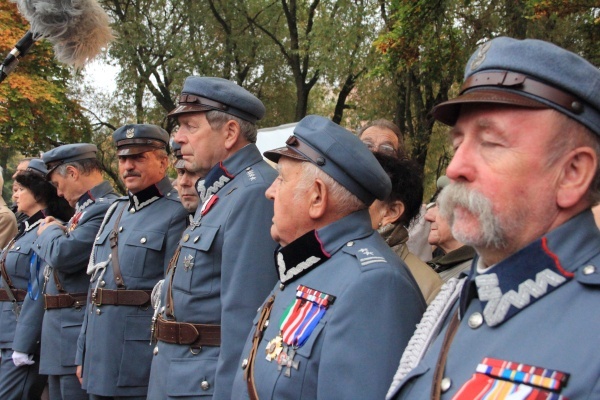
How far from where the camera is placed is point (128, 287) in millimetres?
4750

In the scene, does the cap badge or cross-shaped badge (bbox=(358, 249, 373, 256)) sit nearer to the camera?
the cap badge

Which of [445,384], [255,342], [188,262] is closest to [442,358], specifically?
[445,384]

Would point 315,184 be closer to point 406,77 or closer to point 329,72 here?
point 406,77

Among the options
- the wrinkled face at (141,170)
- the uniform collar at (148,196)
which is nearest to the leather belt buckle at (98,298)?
the uniform collar at (148,196)

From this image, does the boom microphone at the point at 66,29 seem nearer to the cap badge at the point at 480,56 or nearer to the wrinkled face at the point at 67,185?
the wrinkled face at the point at 67,185

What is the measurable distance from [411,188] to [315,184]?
3.26 ft

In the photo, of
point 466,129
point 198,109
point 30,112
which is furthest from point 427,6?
point 30,112

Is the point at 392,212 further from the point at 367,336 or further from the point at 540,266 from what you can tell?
the point at 540,266

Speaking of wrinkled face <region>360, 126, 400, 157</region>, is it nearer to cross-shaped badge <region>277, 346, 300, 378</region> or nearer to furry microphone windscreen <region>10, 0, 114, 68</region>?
furry microphone windscreen <region>10, 0, 114, 68</region>


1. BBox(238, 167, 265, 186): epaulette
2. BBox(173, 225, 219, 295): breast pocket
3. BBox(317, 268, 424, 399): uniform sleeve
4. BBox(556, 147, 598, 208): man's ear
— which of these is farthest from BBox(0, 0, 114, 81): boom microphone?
BBox(556, 147, 598, 208): man's ear

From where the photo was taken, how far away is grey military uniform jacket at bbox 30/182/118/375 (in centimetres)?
549

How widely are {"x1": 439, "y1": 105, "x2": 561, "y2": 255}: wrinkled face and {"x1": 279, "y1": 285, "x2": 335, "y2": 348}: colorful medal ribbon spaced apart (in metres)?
0.77

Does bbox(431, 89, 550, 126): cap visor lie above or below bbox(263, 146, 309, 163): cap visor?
above

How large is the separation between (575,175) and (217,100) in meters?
2.55
